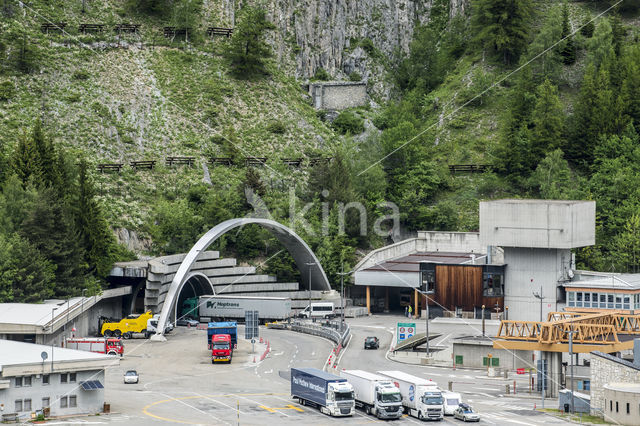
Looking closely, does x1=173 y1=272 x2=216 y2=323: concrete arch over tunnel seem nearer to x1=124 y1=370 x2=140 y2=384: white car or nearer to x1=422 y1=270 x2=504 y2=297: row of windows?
x1=422 y1=270 x2=504 y2=297: row of windows

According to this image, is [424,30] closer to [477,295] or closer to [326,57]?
[326,57]

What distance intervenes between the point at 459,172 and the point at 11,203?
64.8 m

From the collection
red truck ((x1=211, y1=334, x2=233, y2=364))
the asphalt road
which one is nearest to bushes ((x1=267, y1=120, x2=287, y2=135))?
the asphalt road

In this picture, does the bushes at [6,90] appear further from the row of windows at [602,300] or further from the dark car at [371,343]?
the row of windows at [602,300]

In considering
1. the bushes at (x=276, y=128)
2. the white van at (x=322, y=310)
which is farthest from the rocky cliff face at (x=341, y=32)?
the white van at (x=322, y=310)

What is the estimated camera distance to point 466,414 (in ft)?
205

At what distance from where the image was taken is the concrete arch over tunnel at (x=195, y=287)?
108 m

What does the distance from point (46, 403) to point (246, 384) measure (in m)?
15.8

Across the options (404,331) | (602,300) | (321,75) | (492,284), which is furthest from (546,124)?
(404,331)

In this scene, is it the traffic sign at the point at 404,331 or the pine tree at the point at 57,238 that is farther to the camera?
the pine tree at the point at 57,238

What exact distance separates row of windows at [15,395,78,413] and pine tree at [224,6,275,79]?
9602 centimetres

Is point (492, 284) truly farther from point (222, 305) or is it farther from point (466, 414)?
point (466, 414)

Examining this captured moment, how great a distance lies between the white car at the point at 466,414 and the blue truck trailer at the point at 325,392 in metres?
6.49

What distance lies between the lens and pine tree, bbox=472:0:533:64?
152750 mm
